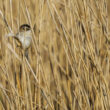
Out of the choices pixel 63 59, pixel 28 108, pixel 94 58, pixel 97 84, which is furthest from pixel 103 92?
pixel 63 59

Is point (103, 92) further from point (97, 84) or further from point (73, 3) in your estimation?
point (73, 3)

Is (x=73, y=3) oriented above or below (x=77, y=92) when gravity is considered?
above

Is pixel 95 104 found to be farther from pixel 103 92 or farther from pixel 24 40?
pixel 24 40

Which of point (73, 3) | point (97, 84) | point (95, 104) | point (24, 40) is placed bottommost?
point (95, 104)

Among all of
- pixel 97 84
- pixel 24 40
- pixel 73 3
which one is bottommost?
pixel 97 84

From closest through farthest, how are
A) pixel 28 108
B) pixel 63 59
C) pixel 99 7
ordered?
1. pixel 99 7
2. pixel 28 108
3. pixel 63 59

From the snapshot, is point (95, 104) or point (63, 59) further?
point (63, 59)

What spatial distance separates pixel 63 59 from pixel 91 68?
786 mm

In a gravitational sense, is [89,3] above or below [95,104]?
above

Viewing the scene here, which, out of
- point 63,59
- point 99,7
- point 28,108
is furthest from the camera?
point 63,59

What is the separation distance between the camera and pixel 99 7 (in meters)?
0.94

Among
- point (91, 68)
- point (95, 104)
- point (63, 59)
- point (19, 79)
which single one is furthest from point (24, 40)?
point (63, 59)

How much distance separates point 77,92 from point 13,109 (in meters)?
0.32

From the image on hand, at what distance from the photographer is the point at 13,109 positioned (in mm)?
1052
